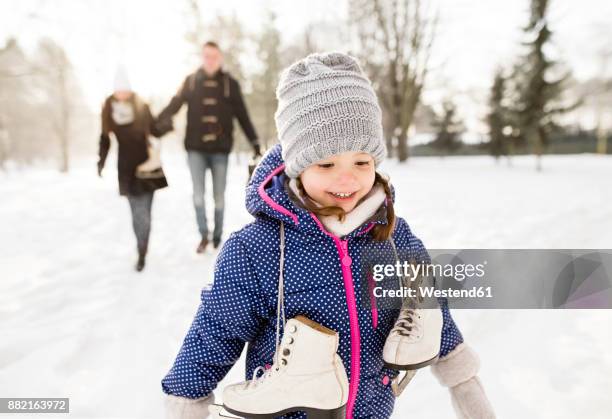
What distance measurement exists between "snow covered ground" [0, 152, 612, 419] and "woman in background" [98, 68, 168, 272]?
701 mm

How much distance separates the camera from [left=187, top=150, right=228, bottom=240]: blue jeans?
416 centimetres

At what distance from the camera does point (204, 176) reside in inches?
166

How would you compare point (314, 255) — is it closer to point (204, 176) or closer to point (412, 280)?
point (412, 280)

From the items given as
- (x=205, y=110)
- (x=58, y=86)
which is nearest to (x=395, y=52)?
(x=205, y=110)

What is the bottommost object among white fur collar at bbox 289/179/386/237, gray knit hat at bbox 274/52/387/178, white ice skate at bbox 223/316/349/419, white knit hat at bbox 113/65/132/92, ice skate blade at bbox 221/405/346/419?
ice skate blade at bbox 221/405/346/419

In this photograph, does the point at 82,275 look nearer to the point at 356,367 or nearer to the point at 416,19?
the point at 356,367

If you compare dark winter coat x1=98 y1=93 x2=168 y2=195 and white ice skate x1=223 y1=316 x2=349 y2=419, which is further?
dark winter coat x1=98 y1=93 x2=168 y2=195

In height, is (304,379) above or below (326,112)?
below

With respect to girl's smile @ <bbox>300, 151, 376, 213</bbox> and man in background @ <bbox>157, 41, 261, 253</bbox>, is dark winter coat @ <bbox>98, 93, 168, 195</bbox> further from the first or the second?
girl's smile @ <bbox>300, 151, 376, 213</bbox>

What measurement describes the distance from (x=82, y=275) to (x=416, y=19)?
17.3 m

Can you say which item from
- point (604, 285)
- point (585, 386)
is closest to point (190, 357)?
point (585, 386)

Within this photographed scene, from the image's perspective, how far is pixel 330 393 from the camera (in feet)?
3.25

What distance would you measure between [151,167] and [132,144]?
280 millimetres

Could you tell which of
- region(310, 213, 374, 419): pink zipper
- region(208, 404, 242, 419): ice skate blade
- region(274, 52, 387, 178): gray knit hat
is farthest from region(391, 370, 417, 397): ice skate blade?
region(274, 52, 387, 178): gray knit hat
